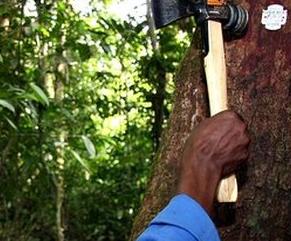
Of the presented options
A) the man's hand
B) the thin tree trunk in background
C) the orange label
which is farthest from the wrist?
the thin tree trunk in background

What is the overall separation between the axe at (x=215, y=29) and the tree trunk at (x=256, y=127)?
0.16ft

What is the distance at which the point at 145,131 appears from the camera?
454cm

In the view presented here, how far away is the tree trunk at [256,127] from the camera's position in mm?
1271

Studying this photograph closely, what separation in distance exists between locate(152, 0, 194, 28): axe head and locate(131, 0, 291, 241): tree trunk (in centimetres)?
12

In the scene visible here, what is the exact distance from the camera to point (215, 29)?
→ 1.27m

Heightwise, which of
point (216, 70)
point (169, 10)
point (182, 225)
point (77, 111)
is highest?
point (169, 10)

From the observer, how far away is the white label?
133 centimetres

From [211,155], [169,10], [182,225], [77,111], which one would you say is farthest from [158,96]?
[182,225]

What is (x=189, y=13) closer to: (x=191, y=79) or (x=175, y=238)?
(x=191, y=79)

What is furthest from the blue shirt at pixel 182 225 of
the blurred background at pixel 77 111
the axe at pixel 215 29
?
the blurred background at pixel 77 111

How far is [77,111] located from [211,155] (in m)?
3.08

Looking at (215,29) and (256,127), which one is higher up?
(215,29)

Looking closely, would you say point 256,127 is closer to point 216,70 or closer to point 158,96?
point 216,70

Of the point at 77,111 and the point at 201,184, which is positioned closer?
the point at 201,184
